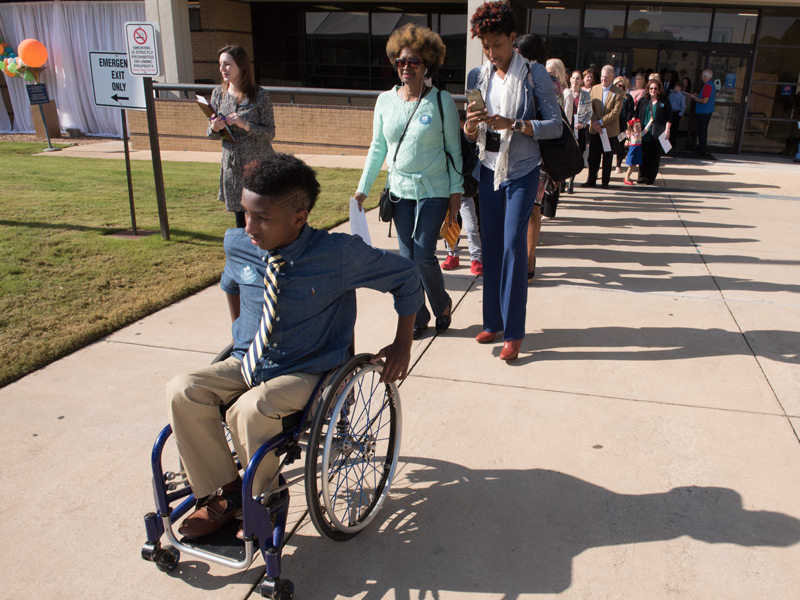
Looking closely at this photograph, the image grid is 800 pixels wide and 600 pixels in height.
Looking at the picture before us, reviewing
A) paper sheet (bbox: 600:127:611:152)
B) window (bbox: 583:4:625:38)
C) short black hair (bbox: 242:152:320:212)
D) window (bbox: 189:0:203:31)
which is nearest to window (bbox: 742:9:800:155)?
window (bbox: 583:4:625:38)

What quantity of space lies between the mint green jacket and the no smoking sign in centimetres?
313

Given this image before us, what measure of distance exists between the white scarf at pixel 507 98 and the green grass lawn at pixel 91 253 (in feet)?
8.92

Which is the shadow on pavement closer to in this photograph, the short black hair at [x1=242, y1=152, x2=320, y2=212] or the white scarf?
the short black hair at [x1=242, y1=152, x2=320, y2=212]

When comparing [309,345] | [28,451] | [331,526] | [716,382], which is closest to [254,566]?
[331,526]

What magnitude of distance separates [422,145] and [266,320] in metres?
2.12

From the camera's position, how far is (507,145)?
12.9ft

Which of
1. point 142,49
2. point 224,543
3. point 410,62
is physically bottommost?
point 224,543

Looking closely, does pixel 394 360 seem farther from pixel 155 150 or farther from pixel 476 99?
pixel 155 150

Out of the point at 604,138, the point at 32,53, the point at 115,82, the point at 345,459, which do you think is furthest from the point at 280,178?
the point at 32,53

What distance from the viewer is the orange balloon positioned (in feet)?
55.9

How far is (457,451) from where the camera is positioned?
320cm

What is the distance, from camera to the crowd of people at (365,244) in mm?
2336

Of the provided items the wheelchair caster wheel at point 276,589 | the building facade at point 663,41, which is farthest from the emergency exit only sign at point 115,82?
the building facade at point 663,41

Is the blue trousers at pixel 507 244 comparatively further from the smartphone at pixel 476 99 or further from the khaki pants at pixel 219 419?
the khaki pants at pixel 219 419
